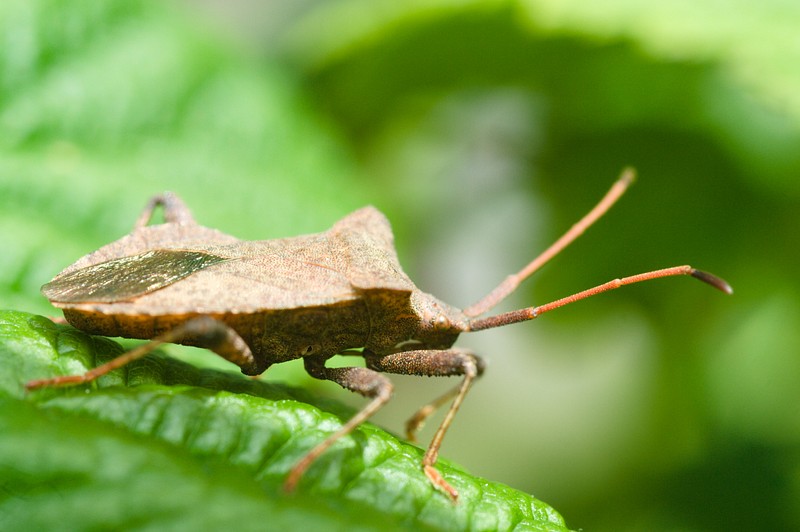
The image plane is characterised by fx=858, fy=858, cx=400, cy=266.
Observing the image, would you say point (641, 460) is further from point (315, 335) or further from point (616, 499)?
point (315, 335)

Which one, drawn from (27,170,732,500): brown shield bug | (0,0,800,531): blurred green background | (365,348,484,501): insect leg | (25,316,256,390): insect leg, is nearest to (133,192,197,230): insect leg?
(27,170,732,500): brown shield bug

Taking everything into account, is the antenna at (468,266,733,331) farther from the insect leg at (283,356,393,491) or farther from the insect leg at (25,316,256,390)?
the insect leg at (25,316,256,390)

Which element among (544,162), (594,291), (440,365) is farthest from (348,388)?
(544,162)

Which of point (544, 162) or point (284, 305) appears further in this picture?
point (544, 162)

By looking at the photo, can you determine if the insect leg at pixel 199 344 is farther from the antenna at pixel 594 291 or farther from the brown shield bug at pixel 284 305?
the antenna at pixel 594 291

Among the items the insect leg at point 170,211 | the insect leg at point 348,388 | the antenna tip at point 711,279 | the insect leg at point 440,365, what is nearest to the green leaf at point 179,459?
the insect leg at point 348,388

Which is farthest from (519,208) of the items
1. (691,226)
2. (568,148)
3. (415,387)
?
(415,387)

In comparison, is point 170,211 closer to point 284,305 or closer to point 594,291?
point 284,305
